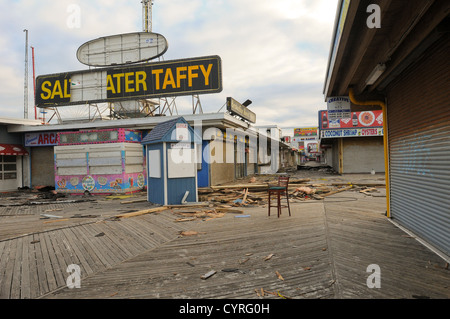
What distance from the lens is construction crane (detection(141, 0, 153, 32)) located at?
83.3ft

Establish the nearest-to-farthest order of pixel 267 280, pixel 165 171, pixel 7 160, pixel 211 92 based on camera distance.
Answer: pixel 267 280 < pixel 165 171 < pixel 211 92 < pixel 7 160

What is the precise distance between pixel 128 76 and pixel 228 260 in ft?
52.6

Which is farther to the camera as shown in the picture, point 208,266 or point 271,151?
point 271,151

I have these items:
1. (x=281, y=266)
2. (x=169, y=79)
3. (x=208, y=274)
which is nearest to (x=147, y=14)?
(x=169, y=79)

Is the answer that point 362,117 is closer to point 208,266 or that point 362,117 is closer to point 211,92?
point 211,92

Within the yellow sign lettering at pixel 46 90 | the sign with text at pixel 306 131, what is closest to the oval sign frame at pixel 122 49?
the yellow sign lettering at pixel 46 90

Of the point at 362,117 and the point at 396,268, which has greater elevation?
the point at 362,117

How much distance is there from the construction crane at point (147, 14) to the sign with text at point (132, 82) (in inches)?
390

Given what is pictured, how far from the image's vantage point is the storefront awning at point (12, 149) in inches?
685

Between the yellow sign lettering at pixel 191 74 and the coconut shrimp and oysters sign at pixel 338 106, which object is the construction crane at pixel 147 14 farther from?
the coconut shrimp and oysters sign at pixel 338 106

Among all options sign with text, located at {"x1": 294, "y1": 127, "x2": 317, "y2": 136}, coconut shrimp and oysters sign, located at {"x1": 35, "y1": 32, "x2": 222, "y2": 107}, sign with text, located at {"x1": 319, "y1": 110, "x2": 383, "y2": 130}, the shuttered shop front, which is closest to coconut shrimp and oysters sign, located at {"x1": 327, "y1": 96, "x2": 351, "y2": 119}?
the shuttered shop front
